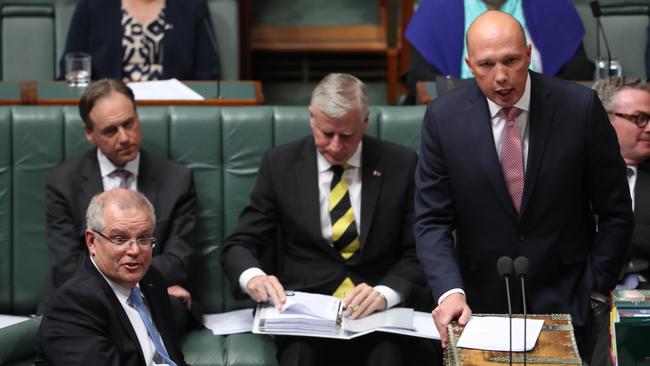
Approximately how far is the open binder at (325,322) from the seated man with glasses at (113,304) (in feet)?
1.00

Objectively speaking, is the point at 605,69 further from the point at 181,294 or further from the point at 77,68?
the point at 77,68

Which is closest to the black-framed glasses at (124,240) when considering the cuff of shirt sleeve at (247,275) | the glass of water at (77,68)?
the cuff of shirt sleeve at (247,275)

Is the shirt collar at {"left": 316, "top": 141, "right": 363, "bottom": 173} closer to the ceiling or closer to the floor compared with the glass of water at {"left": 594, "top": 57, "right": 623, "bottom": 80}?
closer to the floor

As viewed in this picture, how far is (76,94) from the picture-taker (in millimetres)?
4047

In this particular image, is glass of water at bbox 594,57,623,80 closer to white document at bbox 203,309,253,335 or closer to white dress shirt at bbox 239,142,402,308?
white dress shirt at bbox 239,142,402,308

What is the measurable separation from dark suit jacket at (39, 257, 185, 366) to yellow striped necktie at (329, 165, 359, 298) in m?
0.83

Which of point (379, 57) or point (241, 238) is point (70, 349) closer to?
point (241, 238)

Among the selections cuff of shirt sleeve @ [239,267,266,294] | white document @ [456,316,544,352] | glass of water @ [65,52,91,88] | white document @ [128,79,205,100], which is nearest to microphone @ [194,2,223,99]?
glass of water @ [65,52,91,88]

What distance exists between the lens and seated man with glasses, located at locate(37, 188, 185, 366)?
8.80 ft

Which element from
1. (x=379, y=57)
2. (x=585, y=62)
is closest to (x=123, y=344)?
(x=585, y=62)

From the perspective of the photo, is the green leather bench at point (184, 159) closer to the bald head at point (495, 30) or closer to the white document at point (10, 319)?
the white document at point (10, 319)

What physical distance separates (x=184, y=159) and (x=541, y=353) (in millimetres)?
1770

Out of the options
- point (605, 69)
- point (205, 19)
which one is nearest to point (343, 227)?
point (605, 69)

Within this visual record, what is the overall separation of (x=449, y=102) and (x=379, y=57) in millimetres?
3115
